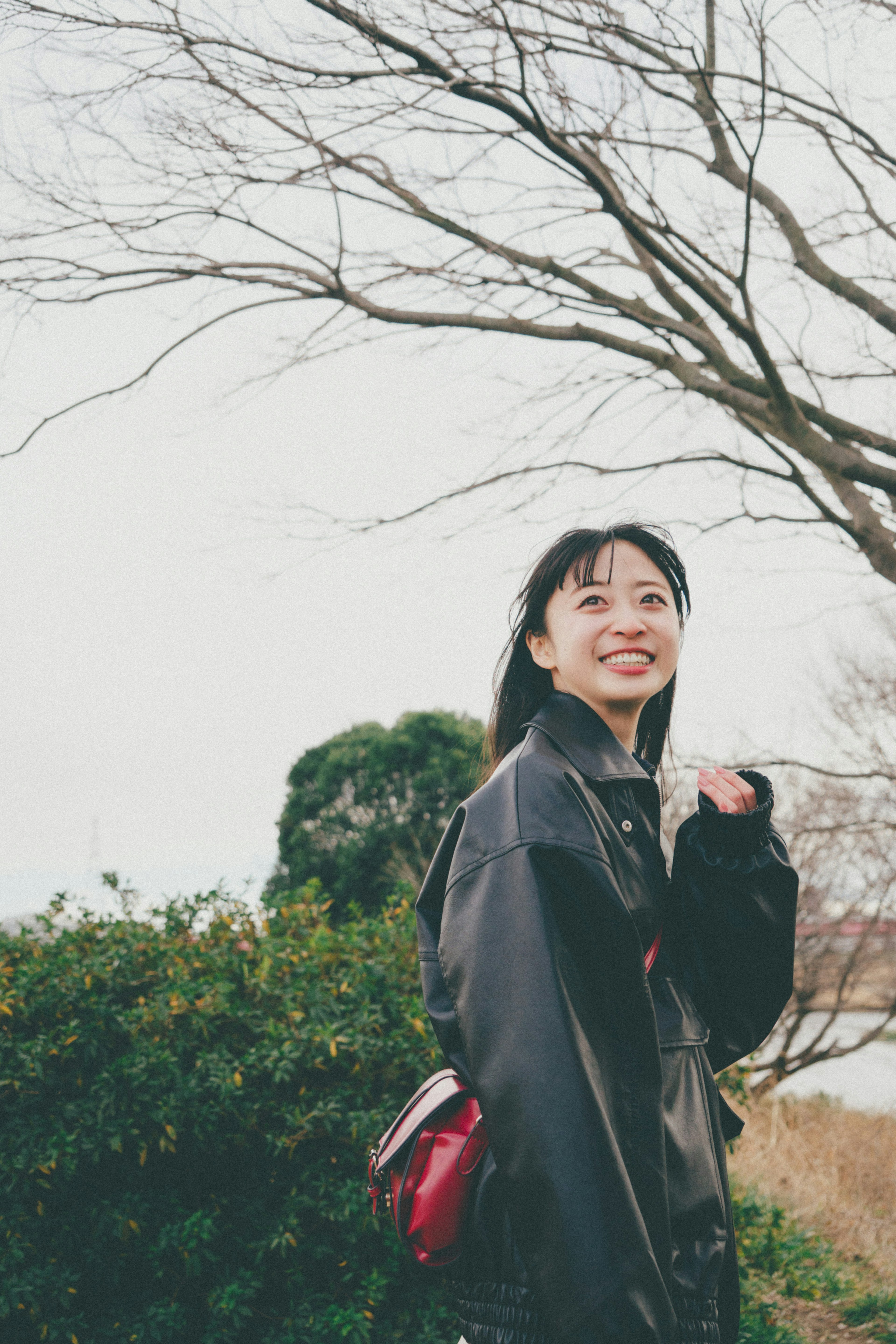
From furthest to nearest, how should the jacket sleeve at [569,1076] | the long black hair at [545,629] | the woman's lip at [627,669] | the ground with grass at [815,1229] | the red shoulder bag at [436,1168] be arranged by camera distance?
→ the ground with grass at [815,1229] < the long black hair at [545,629] < the woman's lip at [627,669] < the red shoulder bag at [436,1168] < the jacket sleeve at [569,1076]

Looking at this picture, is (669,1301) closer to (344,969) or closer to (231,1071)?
(231,1071)

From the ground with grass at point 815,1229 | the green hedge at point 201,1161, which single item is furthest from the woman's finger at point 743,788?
the ground with grass at point 815,1229

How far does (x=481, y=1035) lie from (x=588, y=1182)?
22 cm

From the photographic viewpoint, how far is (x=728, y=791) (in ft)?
5.40

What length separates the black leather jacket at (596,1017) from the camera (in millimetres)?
1167

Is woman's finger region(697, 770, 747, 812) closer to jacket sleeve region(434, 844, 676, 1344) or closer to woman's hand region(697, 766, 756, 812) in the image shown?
woman's hand region(697, 766, 756, 812)

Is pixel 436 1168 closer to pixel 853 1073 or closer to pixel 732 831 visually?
pixel 732 831

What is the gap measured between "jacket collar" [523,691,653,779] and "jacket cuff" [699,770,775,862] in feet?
0.38

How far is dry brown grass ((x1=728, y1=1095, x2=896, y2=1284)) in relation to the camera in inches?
176

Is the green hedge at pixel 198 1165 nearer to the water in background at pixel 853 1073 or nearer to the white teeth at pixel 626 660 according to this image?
the white teeth at pixel 626 660

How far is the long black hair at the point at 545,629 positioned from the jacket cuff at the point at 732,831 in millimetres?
382

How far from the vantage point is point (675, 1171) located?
1.41 meters

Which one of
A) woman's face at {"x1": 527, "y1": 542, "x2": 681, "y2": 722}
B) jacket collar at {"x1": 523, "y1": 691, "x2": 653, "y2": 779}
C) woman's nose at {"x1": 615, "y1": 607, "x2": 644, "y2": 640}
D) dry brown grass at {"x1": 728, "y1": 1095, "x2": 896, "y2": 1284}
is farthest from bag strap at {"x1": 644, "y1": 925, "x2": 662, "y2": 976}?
dry brown grass at {"x1": 728, "y1": 1095, "x2": 896, "y2": 1284}

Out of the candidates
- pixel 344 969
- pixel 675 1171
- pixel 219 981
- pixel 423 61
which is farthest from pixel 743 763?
pixel 675 1171
